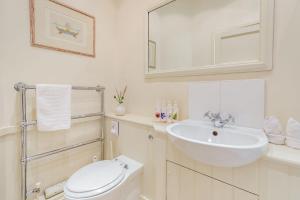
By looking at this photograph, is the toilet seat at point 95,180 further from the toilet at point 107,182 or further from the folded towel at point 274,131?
the folded towel at point 274,131

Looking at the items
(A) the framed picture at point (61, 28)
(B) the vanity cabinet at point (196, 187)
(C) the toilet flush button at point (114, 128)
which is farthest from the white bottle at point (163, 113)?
(A) the framed picture at point (61, 28)

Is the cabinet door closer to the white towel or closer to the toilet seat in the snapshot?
the toilet seat

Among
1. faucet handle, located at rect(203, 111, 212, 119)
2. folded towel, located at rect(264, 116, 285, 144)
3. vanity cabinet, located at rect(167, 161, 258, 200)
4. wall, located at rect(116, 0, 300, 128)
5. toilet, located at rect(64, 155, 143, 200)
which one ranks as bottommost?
toilet, located at rect(64, 155, 143, 200)

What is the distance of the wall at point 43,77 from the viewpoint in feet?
3.58

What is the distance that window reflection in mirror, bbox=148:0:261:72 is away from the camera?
962 millimetres

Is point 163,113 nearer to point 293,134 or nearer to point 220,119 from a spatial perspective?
point 220,119

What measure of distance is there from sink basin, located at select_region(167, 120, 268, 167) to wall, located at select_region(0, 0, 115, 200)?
1060 mm

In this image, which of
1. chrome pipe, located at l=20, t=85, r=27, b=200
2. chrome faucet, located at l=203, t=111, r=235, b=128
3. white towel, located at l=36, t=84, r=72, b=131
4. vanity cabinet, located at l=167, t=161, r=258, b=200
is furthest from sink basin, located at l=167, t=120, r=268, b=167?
chrome pipe, located at l=20, t=85, r=27, b=200

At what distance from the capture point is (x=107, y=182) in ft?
3.31

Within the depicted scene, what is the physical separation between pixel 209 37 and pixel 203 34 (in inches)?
2.3

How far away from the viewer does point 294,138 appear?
0.75 m

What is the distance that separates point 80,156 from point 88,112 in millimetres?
448

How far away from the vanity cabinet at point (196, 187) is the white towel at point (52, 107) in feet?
3.02

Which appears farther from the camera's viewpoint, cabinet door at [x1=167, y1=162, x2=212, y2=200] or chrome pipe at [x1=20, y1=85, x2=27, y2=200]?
chrome pipe at [x1=20, y1=85, x2=27, y2=200]
